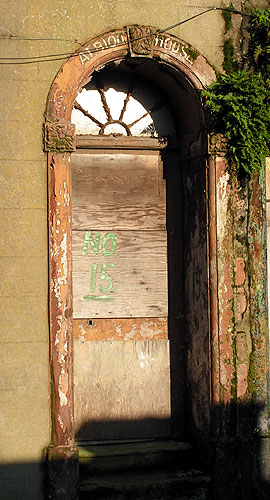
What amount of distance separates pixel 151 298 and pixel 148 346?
472 millimetres

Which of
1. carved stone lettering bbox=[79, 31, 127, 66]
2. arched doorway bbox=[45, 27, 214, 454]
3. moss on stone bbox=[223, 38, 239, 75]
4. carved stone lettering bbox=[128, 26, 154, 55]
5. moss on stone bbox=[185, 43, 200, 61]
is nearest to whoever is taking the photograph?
arched doorway bbox=[45, 27, 214, 454]

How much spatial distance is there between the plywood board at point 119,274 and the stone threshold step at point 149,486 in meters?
1.51

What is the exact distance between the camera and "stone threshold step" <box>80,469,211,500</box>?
7004 millimetres

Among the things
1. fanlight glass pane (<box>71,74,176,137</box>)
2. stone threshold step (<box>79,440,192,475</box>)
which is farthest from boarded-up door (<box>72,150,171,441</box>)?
fanlight glass pane (<box>71,74,176,137</box>)

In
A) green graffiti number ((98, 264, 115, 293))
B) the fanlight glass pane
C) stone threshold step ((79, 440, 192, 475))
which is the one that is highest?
the fanlight glass pane

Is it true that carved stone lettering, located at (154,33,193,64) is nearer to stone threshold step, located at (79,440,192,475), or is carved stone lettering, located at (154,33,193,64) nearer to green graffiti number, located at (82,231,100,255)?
green graffiti number, located at (82,231,100,255)

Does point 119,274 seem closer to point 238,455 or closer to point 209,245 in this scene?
point 209,245

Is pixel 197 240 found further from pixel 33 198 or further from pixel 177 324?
pixel 33 198

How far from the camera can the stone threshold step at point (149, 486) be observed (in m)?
7.00

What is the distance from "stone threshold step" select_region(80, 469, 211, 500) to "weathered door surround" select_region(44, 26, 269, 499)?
306mm

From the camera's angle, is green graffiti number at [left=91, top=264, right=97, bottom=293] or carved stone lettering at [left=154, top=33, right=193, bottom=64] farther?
green graffiti number at [left=91, top=264, right=97, bottom=293]

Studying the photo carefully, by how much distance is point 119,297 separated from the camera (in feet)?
25.1

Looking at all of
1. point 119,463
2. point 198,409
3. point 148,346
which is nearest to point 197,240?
point 148,346

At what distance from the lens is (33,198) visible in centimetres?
698
